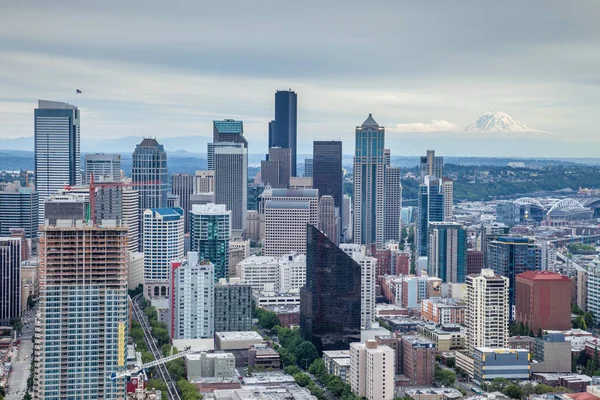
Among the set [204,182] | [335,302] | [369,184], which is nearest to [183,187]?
[204,182]

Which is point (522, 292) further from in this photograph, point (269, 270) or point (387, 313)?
point (269, 270)

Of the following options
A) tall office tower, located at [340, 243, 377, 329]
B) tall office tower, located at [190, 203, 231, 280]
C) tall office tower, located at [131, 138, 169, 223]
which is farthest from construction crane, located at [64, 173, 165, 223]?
tall office tower, located at [340, 243, 377, 329]

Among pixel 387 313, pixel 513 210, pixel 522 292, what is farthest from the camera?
pixel 513 210

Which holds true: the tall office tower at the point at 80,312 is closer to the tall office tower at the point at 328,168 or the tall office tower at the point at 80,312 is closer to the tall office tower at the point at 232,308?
the tall office tower at the point at 232,308

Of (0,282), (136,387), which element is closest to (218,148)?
(0,282)

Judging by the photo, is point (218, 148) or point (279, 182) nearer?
point (218, 148)

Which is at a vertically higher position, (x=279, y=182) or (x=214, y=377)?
(x=279, y=182)
